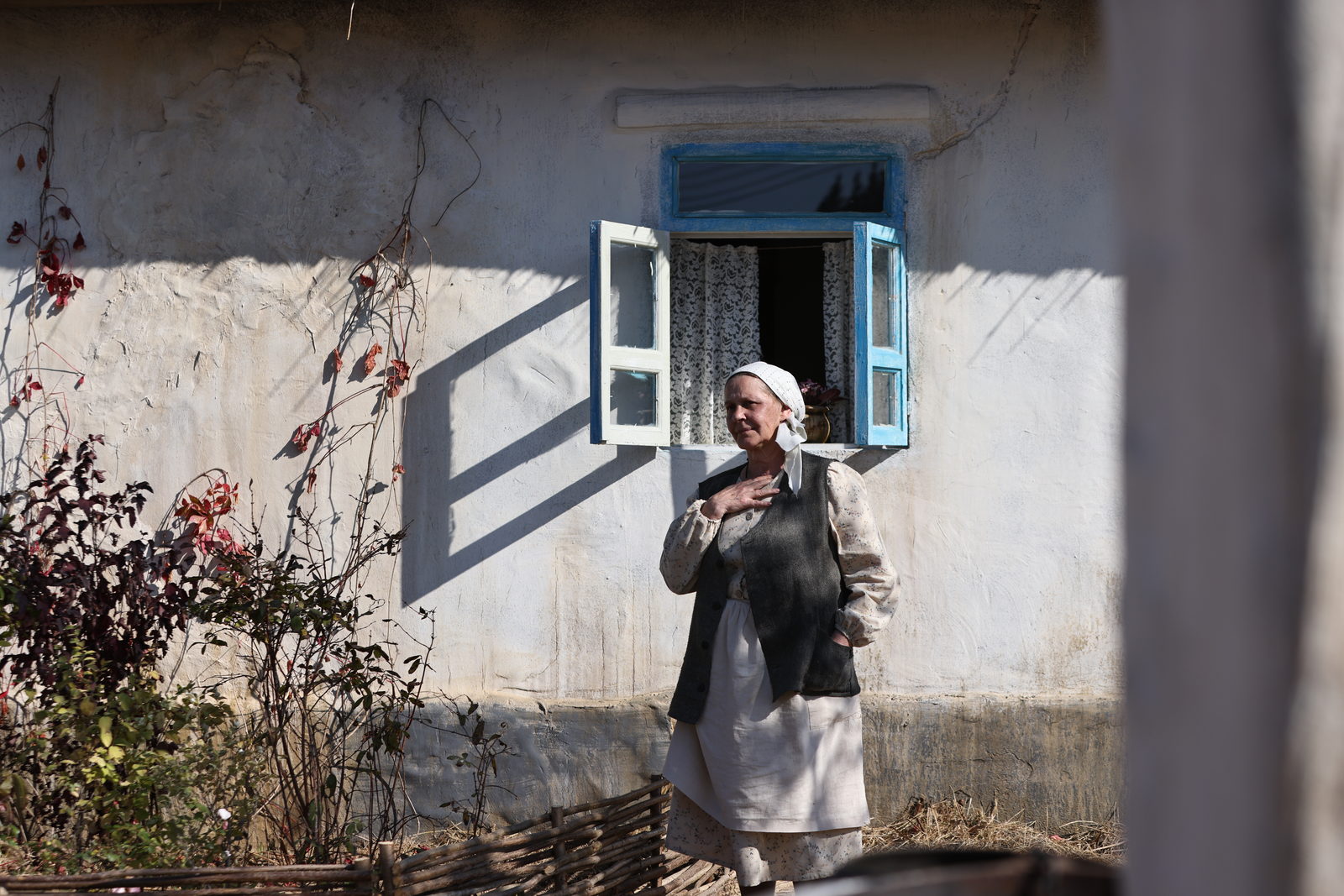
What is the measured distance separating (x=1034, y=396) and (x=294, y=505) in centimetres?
323

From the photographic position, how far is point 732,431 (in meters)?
3.72

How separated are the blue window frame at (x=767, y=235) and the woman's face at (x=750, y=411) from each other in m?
1.25

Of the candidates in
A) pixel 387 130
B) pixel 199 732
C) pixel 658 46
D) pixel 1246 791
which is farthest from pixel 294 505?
pixel 1246 791

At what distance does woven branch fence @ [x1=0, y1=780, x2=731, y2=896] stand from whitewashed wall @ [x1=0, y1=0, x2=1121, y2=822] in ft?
3.06

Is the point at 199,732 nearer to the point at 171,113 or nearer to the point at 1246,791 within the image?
the point at 171,113

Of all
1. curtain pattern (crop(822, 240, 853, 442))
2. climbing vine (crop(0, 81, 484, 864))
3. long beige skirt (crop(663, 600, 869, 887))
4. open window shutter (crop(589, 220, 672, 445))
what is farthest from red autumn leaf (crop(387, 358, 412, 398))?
long beige skirt (crop(663, 600, 869, 887))

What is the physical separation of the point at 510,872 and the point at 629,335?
2.30m

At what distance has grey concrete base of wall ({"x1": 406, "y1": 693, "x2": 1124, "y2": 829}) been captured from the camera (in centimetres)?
504

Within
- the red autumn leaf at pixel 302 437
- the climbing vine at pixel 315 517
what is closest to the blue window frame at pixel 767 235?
the climbing vine at pixel 315 517

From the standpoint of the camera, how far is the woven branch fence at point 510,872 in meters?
3.41

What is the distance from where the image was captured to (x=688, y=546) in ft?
12.0

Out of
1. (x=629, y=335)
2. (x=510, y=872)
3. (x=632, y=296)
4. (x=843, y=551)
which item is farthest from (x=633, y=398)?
(x=510, y=872)

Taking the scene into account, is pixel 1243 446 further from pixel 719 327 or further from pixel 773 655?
pixel 719 327

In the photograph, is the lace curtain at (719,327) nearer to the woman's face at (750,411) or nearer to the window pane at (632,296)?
the window pane at (632,296)
